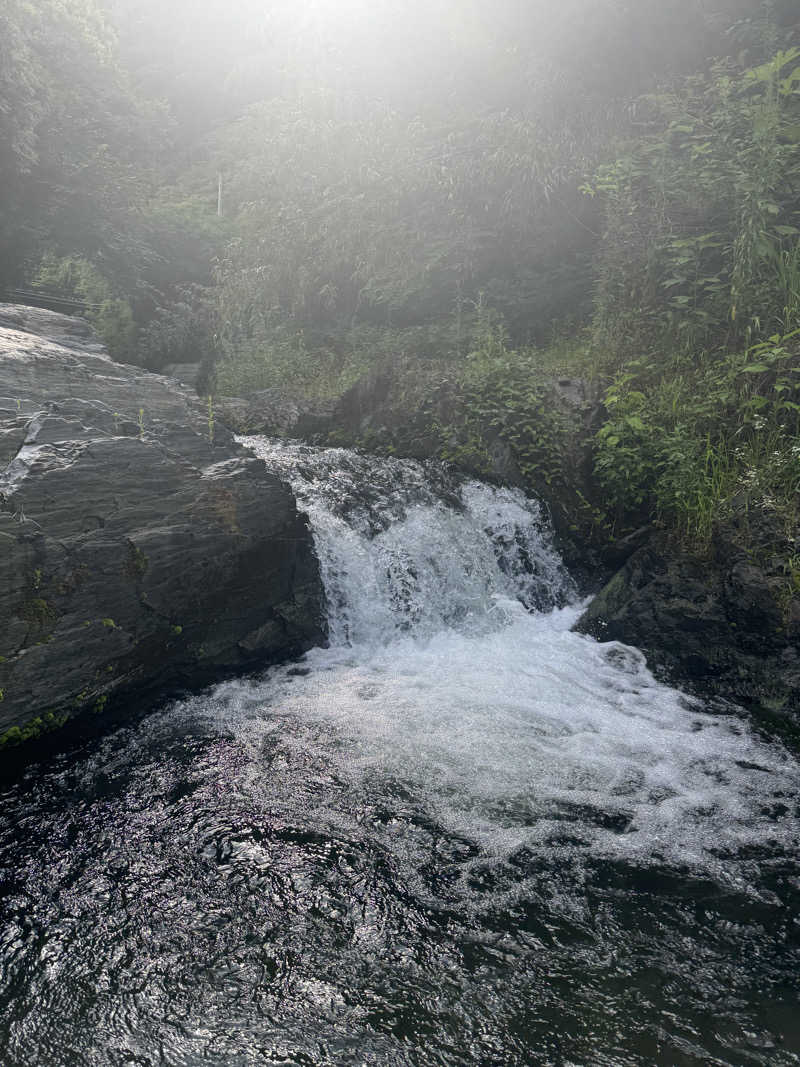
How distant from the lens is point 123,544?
16.9 ft

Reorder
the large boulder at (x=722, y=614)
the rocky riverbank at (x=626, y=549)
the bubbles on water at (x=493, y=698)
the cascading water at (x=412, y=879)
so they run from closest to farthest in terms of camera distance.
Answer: the cascading water at (x=412, y=879) → the bubbles on water at (x=493, y=698) → the large boulder at (x=722, y=614) → the rocky riverbank at (x=626, y=549)

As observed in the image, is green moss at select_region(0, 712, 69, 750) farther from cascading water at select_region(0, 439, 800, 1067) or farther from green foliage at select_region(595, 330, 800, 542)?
green foliage at select_region(595, 330, 800, 542)

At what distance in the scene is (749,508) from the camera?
A: 6.01m

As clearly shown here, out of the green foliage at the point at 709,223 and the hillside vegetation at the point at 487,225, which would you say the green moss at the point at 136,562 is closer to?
the hillside vegetation at the point at 487,225

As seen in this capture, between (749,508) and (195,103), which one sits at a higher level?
(195,103)

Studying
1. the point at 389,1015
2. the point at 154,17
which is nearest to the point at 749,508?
the point at 389,1015

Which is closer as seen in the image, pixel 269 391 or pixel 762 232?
pixel 762 232

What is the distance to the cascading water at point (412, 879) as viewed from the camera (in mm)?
2473

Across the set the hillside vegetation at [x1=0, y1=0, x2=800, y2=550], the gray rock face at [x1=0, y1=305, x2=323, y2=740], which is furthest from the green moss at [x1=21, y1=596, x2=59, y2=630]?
the hillside vegetation at [x1=0, y1=0, x2=800, y2=550]

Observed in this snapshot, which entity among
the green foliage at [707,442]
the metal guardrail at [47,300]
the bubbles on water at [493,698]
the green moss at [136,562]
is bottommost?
the bubbles on water at [493,698]

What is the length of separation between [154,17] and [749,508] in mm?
28808

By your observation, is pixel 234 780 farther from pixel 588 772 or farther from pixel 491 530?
pixel 491 530

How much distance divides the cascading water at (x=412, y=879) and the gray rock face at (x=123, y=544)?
1.59 ft

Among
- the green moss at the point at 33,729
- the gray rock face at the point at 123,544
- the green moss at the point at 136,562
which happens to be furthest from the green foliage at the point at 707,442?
the green moss at the point at 33,729
